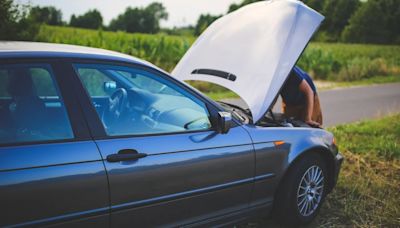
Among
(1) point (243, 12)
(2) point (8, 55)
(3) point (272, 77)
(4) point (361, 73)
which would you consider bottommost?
(4) point (361, 73)

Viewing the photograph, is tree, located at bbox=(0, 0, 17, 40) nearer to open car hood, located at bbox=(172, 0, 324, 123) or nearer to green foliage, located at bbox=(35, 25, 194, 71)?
open car hood, located at bbox=(172, 0, 324, 123)

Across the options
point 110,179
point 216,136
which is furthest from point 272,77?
point 110,179

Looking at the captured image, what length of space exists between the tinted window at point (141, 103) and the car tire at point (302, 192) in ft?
3.47

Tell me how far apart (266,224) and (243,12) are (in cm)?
253

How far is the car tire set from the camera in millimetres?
3621

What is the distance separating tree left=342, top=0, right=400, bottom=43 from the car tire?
Answer: 45647 mm

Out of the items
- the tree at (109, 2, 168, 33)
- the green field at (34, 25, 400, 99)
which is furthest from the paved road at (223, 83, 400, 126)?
the tree at (109, 2, 168, 33)

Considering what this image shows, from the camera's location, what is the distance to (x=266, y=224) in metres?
3.83

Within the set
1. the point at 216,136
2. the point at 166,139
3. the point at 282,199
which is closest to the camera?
the point at 166,139

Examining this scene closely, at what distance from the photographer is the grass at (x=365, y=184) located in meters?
4.06

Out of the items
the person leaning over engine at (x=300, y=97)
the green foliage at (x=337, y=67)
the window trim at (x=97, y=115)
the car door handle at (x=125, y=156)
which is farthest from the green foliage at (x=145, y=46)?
the car door handle at (x=125, y=156)

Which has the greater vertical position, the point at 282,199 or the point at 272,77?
the point at 272,77

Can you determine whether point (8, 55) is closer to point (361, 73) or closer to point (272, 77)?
point (272, 77)

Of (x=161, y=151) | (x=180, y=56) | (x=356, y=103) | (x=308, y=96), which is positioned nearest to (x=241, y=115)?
(x=161, y=151)
